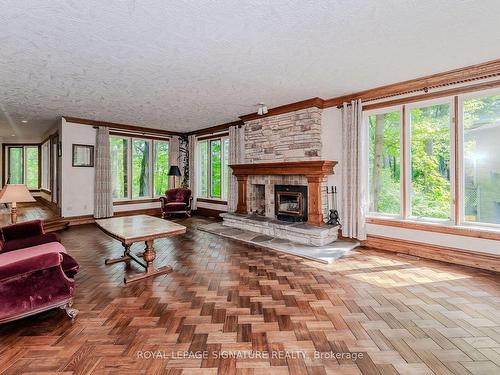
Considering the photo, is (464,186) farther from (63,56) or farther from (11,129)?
(11,129)

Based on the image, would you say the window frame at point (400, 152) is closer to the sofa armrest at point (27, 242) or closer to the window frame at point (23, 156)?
the sofa armrest at point (27, 242)

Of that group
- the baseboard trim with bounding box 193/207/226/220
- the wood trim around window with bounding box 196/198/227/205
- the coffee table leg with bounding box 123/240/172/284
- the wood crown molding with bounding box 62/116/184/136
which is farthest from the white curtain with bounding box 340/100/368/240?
the wood crown molding with bounding box 62/116/184/136

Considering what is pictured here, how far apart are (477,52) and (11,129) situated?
36.5ft

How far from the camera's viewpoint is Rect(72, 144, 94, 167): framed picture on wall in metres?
6.25

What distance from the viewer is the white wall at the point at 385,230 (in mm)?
3351

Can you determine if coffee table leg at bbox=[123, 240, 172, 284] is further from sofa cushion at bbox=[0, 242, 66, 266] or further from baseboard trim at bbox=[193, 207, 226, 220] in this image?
baseboard trim at bbox=[193, 207, 226, 220]

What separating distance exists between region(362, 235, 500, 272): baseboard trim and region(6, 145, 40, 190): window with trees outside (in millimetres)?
11954

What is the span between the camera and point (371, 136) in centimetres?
444

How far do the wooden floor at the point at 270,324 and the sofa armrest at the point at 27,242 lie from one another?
56 centimetres

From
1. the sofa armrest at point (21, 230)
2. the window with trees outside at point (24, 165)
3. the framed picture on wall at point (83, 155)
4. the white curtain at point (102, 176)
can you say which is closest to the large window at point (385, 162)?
the sofa armrest at point (21, 230)


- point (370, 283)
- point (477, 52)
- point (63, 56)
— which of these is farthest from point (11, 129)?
point (477, 52)

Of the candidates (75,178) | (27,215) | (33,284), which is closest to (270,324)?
(33,284)

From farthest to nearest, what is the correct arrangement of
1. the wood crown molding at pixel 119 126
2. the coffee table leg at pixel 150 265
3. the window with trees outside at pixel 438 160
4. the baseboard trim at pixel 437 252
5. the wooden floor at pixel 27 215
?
the wood crown molding at pixel 119 126 → the wooden floor at pixel 27 215 → the window with trees outside at pixel 438 160 → the baseboard trim at pixel 437 252 → the coffee table leg at pixel 150 265

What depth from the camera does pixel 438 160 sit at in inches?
149
